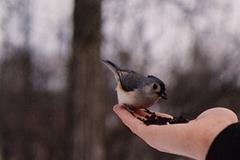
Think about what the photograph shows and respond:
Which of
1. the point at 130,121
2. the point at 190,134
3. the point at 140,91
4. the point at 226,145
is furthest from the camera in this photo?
A: the point at 140,91

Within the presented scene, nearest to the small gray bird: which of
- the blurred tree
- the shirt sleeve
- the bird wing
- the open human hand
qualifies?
the bird wing

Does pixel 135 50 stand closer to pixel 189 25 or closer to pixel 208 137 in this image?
pixel 189 25

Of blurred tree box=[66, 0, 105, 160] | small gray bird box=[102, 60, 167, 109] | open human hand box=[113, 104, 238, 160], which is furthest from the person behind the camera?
blurred tree box=[66, 0, 105, 160]

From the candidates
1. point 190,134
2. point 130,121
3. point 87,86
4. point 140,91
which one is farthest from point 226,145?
point 87,86

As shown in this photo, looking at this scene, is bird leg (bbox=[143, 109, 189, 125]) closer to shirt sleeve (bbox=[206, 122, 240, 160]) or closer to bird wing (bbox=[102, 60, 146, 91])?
bird wing (bbox=[102, 60, 146, 91])

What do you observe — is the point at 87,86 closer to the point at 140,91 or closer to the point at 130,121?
the point at 140,91

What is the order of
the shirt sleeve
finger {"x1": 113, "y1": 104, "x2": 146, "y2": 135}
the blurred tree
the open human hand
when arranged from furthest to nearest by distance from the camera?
the blurred tree, finger {"x1": 113, "y1": 104, "x2": 146, "y2": 135}, the open human hand, the shirt sleeve

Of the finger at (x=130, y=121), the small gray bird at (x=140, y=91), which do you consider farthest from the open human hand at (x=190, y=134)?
the small gray bird at (x=140, y=91)
